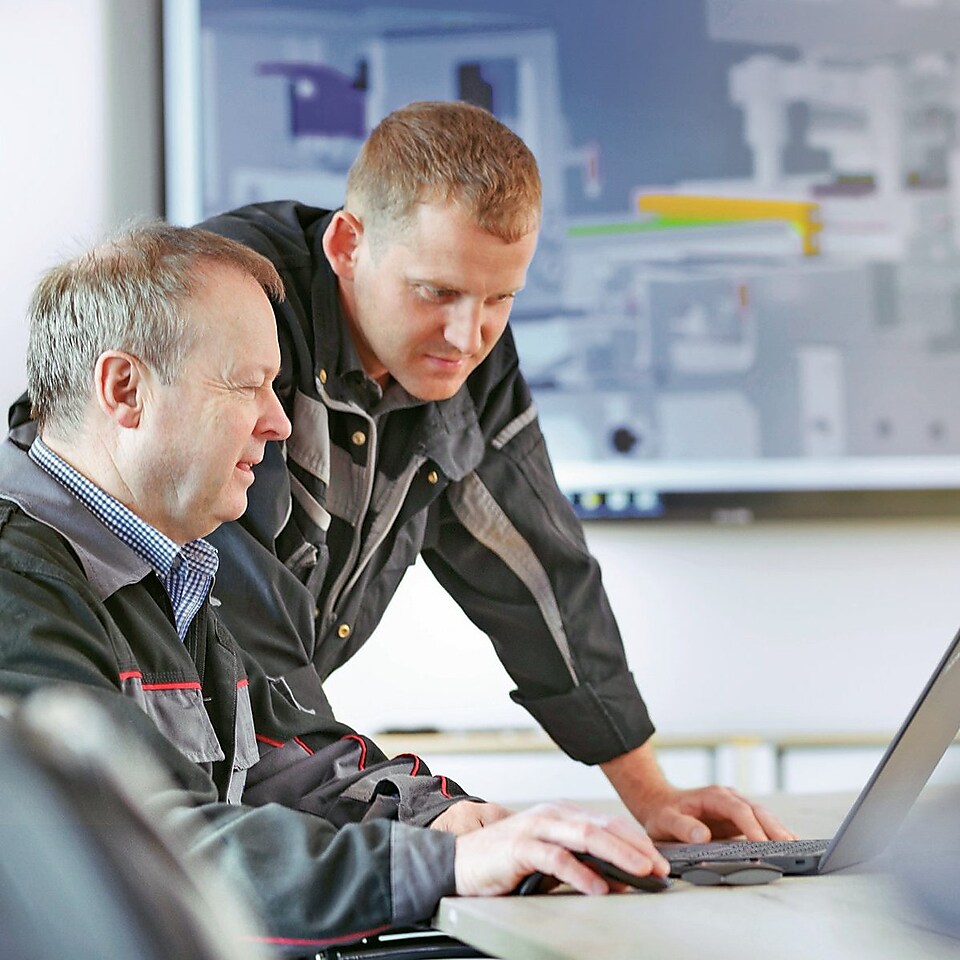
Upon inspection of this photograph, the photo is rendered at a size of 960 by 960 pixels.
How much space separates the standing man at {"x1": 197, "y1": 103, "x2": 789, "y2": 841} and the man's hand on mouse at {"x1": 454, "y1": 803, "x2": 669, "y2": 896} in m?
0.43

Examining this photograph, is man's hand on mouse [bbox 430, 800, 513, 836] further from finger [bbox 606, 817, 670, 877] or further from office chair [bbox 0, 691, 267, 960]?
office chair [bbox 0, 691, 267, 960]

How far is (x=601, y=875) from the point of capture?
1.09m

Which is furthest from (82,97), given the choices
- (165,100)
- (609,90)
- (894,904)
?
(894,904)

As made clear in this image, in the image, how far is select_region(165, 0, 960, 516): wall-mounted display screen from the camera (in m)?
3.03

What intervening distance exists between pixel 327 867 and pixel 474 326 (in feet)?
2.60

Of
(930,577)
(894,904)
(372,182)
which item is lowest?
(930,577)

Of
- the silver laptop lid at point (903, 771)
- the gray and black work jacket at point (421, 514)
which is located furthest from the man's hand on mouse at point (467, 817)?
the gray and black work jacket at point (421, 514)

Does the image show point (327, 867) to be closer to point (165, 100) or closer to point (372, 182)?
point (372, 182)

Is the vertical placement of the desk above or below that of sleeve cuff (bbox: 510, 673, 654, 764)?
above

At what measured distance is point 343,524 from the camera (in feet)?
5.94

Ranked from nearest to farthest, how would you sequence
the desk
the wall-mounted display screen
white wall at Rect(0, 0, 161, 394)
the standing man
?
the desk → the standing man → white wall at Rect(0, 0, 161, 394) → the wall-mounted display screen

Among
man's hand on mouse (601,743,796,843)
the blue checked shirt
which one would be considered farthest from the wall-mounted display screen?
the blue checked shirt

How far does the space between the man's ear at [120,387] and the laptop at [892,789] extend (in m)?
0.58

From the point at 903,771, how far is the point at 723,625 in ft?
6.09
